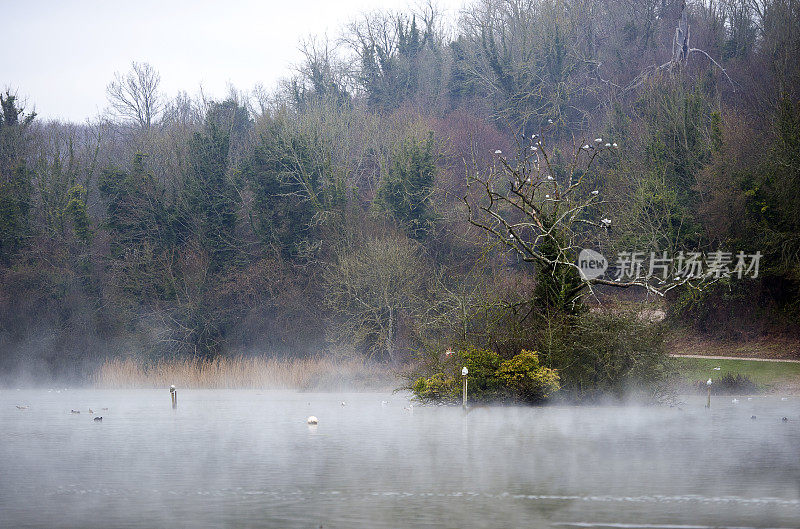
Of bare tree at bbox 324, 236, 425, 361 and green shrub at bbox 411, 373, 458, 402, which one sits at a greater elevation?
bare tree at bbox 324, 236, 425, 361

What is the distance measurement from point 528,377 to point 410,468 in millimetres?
7827

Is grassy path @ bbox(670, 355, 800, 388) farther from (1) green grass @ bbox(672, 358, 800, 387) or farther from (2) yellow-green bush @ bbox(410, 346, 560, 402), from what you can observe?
(2) yellow-green bush @ bbox(410, 346, 560, 402)

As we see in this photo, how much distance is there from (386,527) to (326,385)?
26365 mm

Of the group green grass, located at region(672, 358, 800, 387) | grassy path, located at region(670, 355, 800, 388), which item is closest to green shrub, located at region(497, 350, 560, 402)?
grassy path, located at region(670, 355, 800, 388)

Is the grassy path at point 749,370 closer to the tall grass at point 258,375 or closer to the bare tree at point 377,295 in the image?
the tall grass at point 258,375

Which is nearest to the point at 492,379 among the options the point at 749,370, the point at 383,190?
the point at 749,370

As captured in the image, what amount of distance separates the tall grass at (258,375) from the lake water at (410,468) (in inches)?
369

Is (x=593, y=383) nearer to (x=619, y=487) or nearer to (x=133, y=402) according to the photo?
(x=619, y=487)

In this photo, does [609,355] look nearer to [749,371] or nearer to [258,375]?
[749,371]

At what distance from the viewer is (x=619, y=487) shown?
16.2 m

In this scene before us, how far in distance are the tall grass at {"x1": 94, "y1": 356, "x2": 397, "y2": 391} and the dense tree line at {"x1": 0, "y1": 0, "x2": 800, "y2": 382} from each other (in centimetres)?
197

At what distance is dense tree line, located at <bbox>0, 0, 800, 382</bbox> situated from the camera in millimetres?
42719

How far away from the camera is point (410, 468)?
60.8 feet

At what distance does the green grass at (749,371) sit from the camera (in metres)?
34.0
